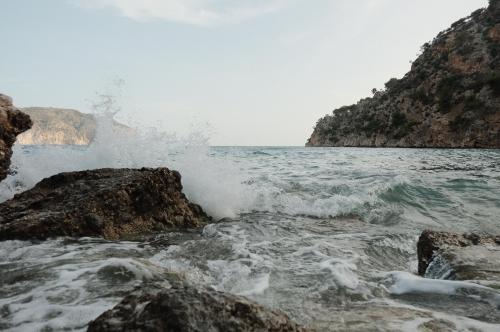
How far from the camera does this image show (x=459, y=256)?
4191 mm

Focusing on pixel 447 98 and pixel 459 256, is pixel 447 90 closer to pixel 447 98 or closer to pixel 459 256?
pixel 447 98

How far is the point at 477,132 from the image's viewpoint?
149 ft

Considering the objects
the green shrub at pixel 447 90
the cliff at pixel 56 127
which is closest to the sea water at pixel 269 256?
the green shrub at pixel 447 90

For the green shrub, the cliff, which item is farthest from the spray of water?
the cliff

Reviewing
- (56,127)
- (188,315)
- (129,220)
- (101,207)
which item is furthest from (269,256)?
(56,127)

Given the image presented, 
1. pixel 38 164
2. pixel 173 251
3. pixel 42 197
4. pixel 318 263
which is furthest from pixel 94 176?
pixel 318 263

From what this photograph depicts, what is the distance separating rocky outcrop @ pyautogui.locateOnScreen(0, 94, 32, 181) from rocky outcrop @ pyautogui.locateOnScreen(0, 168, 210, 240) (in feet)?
2.35

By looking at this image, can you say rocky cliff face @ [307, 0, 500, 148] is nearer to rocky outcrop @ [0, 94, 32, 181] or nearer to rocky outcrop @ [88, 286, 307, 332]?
rocky outcrop @ [0, 94, 32, 181]

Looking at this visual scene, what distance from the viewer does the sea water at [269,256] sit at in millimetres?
2936

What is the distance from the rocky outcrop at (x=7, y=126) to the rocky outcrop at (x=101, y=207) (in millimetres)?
716

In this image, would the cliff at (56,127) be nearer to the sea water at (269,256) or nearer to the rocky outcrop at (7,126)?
the sea water at (269,256)

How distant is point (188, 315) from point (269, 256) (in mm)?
3151

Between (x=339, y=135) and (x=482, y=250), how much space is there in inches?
2878

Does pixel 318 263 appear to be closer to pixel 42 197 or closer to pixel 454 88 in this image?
pixel 42 197
